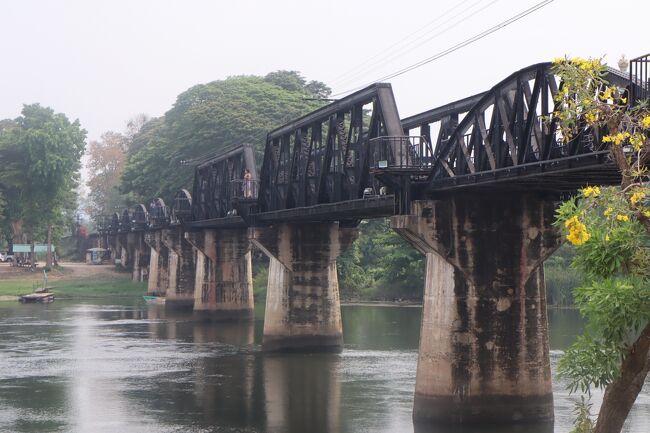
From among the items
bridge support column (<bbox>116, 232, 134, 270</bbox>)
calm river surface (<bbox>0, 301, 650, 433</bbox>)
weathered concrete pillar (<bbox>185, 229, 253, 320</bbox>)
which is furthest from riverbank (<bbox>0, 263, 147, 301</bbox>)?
calm river surface (<bbox>0, 301, 650, 433</bbox>)

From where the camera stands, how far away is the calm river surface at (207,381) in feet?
126

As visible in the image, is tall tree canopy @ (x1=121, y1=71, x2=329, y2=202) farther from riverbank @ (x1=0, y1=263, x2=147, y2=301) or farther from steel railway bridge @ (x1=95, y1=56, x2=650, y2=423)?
steel railway bridge @ (x1=95, y1=56, x2=650, y2=423)

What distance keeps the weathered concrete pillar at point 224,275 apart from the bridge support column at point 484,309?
47.1 metres

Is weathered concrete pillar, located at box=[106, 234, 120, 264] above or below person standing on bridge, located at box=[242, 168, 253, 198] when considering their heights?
below

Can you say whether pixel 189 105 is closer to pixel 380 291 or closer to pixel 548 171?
pixel 380 291

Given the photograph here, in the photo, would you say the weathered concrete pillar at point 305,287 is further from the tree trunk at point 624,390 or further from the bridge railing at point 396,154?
the tree trunk at point 624,390

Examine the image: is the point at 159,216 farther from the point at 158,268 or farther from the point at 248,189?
the point at 248,189

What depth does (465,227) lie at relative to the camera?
36.9m

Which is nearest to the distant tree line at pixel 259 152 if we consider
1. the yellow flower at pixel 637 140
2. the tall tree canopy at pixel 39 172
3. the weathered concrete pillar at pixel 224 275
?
the tall tree canopy at pixel 39 172

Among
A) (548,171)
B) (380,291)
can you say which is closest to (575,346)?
(548,171)

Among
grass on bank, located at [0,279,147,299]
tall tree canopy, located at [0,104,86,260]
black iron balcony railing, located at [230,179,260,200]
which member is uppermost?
tall tree canopy, located at [0,104,86,260]

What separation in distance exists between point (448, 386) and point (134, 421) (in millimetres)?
12372

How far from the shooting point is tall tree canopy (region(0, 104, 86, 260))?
130 metres

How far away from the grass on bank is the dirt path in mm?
2502
